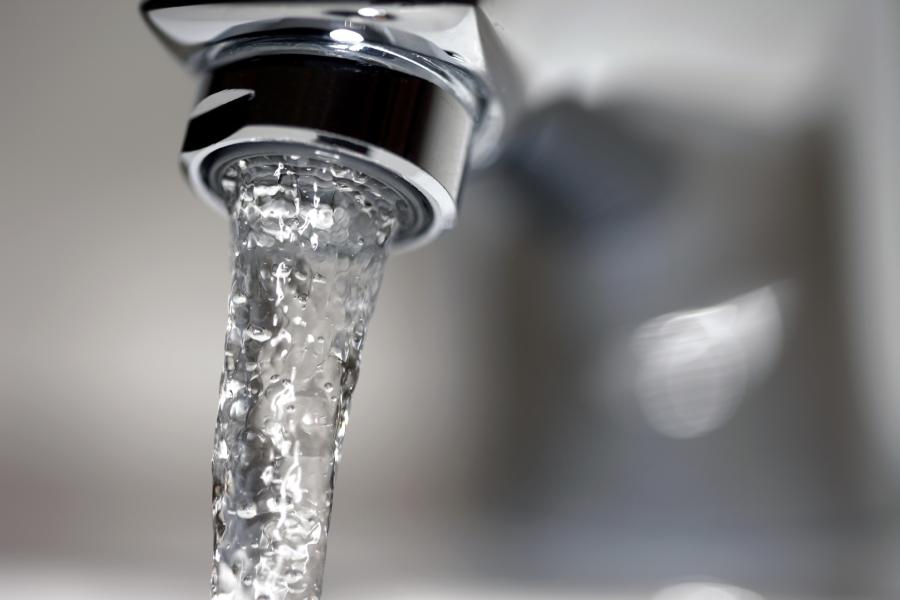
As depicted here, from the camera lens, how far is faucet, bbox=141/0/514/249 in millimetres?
329

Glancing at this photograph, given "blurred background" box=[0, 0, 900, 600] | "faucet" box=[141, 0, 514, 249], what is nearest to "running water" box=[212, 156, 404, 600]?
"faucet" box=[141, 0, 514, 249]

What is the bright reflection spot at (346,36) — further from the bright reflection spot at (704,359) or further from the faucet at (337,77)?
the bright reflection spot at (704,359)

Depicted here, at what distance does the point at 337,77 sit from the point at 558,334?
224 mm

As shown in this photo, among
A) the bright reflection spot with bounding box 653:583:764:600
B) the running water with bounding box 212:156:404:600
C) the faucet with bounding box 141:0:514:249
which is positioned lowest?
the bright reflection spot with bounding box 653:583:764:600

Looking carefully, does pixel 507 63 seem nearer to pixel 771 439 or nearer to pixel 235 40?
pixel 235 40

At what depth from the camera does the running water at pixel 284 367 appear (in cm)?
37

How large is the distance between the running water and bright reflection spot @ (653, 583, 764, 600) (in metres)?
0.21

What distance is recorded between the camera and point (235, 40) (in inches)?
14.0

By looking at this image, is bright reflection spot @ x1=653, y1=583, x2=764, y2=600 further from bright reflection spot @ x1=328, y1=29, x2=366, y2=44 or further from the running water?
bright reflection spot @ x1=328, y1=29, x2=366, y2=44

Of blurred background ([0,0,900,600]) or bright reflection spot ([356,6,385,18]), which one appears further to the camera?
blurred background ([0,0,900,600])

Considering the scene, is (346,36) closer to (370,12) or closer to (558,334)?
(370,12)

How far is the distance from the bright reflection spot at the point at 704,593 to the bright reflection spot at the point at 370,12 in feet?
1.09

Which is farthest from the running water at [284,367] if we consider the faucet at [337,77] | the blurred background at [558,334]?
the blurred background at [558,334]

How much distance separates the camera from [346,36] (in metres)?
0.34
